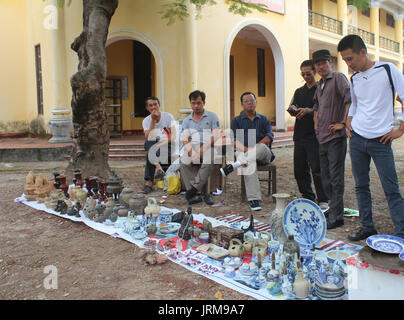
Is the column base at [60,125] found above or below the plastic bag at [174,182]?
above

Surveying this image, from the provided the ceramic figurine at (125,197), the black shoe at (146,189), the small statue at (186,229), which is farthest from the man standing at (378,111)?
the black shoe at (146,189)

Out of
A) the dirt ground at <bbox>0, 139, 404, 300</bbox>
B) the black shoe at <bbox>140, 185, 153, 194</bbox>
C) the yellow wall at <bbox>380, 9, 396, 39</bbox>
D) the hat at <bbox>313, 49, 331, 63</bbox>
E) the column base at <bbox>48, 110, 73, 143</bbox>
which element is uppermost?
the yellow wall at <bbox>380, 9, 396, 39</bbox>

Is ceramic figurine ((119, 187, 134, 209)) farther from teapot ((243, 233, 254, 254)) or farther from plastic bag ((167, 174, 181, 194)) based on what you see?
teapot ((243, 233, 254, 254))

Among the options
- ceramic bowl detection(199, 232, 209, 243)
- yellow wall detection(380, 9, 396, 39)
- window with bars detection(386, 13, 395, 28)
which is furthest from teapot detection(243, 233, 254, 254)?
window with bars detection(386, 13, 395, 28)

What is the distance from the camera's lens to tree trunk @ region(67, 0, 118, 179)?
5.65 metres

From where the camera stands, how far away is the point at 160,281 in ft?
8.31

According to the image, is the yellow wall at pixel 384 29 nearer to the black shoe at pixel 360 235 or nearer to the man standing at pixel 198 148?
the man standing at pixel 198 148

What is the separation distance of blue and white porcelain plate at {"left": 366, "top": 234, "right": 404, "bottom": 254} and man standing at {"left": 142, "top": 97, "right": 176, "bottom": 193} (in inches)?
142

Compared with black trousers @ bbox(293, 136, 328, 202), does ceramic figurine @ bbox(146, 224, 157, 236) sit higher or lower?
lower

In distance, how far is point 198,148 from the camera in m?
4.89

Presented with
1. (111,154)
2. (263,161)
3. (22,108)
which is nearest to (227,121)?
(111,154)

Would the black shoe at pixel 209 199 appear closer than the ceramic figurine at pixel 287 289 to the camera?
No

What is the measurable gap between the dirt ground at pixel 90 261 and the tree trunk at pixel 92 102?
136cm

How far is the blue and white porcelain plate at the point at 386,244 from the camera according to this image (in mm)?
2162
